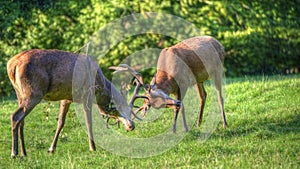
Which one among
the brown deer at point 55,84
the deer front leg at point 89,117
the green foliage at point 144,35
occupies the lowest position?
the green foliage at point 144,35

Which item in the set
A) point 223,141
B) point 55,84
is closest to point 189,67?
point 223,141

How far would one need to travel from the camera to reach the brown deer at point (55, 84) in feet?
29.8

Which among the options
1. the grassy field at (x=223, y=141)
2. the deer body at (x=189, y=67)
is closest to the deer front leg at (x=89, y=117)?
the grassy field at (x=223, y=141)

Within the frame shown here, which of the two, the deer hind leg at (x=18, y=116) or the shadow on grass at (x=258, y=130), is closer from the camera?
the deer hind leg at (x=18, y=116)

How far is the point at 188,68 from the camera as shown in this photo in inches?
436

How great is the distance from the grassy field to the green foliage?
443 centimetres

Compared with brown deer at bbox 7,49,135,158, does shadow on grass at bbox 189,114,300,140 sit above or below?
below

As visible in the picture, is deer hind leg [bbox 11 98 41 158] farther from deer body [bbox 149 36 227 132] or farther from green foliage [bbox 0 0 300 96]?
green foliage [bbox 0 0 300 96]

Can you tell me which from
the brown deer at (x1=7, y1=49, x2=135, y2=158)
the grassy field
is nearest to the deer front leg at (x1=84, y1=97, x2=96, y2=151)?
the brown deer at (x1=7, y1=49, x2=135, y2=158)

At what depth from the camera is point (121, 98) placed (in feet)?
31.6

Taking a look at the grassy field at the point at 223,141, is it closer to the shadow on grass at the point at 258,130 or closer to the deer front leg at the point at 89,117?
the shadow on grass at the point at 258,130

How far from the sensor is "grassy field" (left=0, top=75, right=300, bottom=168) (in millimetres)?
8461

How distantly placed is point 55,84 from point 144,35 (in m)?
8.59

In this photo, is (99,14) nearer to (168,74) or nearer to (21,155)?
(168,74)
